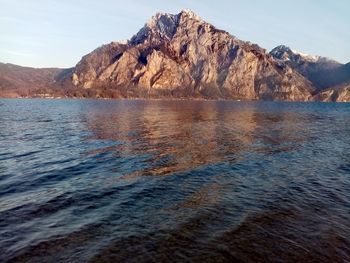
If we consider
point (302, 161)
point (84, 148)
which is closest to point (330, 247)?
point (302, 161)

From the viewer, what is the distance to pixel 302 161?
40844mm

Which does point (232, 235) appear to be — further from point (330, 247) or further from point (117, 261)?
point (117, 261)

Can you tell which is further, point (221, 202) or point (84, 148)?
point (84, 148)

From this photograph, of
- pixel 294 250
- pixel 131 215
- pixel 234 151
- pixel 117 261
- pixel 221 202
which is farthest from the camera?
pixel 234 151

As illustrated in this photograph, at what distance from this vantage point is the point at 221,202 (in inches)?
955

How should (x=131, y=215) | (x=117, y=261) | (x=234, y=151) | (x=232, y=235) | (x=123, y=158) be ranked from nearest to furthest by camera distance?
(x=117, y=261), (x=232, y=235), (x=131, y=215), (x=123, y=158), (x=234, y=151)

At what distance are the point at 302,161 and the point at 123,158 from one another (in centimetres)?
2083

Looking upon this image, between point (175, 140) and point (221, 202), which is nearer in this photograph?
point (221, 202)

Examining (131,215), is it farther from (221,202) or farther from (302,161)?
(302,161)

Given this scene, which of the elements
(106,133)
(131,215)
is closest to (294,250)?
(131,215)

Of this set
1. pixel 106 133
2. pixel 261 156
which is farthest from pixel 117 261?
pixel 106 133

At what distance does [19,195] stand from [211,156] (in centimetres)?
2292

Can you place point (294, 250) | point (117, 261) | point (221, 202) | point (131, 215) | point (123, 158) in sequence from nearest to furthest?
point (117, 261), point (294, 250), point (131, 215), point (221, 202), point (123, 158)

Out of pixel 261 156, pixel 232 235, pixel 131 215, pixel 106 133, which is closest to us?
pixel 232 235
